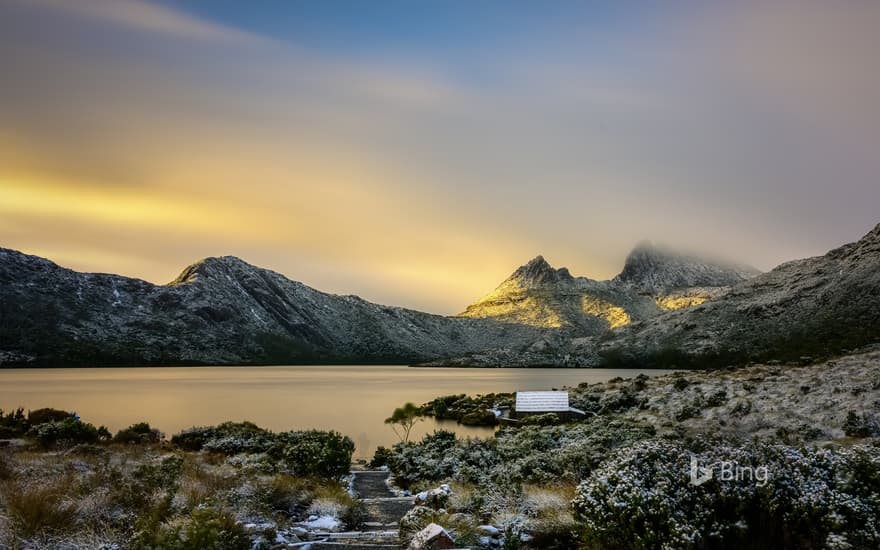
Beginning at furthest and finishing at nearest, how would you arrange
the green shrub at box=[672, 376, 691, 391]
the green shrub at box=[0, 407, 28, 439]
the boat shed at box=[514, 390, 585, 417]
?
the boat shed at box=[514, 390, 585, 417], the green shrub at box=[672, 376, 691, 391], the green shrub at box=[0, 407, 28, 439]

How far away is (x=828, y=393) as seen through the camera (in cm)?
3412

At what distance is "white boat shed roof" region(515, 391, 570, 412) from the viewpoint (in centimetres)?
4997

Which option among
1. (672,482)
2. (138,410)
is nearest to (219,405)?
(138,410)

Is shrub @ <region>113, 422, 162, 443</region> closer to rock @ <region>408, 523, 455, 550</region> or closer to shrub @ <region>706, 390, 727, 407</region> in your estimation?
rock @ <region>408, 523, 455, 550</region>

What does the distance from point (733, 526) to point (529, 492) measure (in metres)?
7.57

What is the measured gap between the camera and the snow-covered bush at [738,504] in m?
8.36

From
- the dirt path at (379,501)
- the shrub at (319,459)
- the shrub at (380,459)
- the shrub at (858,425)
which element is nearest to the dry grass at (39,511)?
the dirt path at (379,501)

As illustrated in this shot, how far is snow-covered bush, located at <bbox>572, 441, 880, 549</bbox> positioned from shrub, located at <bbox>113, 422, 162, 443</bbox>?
32.1m

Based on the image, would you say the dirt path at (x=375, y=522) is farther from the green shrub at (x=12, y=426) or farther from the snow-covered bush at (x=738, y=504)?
the green shrub at (x=12, y=426)

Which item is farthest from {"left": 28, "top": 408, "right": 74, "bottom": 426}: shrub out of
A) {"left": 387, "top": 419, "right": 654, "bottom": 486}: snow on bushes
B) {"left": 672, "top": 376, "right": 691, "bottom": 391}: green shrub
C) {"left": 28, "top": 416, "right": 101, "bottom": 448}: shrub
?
{"left": 672, "top": 376, "right": 691, "bottom": 391}: green shrub

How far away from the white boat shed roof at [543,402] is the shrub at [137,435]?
1219 inches

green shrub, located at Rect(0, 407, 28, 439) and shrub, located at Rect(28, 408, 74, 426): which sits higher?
shrub, located at Rect(28, 408, 74, 426)

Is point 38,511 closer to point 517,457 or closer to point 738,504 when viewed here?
point 738,504

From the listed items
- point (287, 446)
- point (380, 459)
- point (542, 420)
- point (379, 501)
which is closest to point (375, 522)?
point (379, 501)
